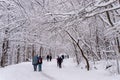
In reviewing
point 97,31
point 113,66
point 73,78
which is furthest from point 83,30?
point 73,78

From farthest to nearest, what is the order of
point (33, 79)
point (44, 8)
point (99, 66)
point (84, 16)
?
point (99, 66), point (33, 79), point (44, 8), point (84, 16)

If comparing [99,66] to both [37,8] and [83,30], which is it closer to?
[83,30]

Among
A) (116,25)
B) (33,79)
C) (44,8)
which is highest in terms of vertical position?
(44,8)

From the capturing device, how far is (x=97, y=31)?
77.7 feet

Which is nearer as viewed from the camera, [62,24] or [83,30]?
[62,24]

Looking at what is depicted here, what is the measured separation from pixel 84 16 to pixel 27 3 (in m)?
4.29

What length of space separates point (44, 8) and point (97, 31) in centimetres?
1588

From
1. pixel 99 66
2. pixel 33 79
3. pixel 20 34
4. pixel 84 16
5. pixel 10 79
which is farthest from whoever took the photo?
pixel 20 34

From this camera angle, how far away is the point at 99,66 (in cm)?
2253

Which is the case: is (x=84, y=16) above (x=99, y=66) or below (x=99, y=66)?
above

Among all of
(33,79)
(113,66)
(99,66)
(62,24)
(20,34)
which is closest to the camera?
(62,24)

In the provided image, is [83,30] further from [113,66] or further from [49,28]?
[49,28]

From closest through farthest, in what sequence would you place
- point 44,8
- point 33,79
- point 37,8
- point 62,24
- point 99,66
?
1. point 62,24
2. point 44,8
3. point 37,8
4. point 33,79
5. point 99,66

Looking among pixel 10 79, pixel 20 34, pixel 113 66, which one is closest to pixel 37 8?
pixel 10 79
